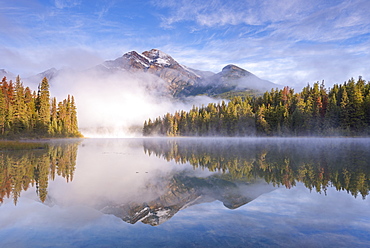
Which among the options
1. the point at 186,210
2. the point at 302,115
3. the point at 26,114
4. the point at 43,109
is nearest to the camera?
the point at 186,210

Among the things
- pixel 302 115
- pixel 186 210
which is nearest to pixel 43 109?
pixel 186 210

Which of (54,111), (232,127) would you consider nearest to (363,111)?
(232,127)

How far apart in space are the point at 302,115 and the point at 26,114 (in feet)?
325

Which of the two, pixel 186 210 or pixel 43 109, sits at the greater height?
pixel 43 109

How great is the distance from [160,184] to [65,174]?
7281 mm

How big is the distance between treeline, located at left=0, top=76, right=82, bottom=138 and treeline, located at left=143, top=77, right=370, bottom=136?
263 ft

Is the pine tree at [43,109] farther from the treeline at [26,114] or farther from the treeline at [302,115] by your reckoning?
the treeline at [302,115]

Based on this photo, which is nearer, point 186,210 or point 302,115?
point 186,210

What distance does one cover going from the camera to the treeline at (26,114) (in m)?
67.6

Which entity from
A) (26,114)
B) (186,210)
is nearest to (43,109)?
(26,114)

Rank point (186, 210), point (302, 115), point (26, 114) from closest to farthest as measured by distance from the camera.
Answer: point (186, 210) < point (26, 114) < point (302, 115)

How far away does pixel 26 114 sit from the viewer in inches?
2990

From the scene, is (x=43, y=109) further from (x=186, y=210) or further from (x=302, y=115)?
(x=302, y=115)

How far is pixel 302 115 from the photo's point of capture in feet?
331
